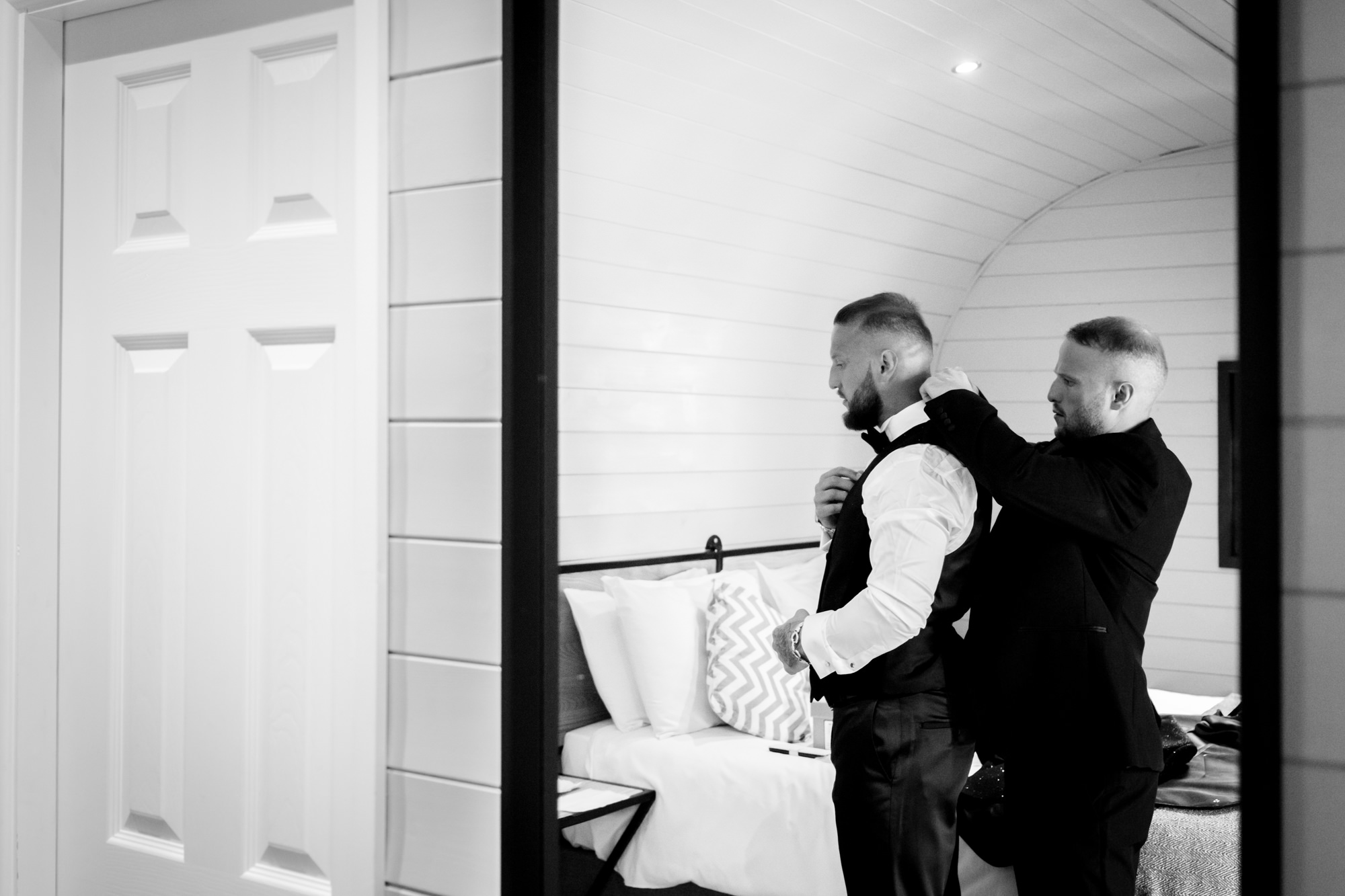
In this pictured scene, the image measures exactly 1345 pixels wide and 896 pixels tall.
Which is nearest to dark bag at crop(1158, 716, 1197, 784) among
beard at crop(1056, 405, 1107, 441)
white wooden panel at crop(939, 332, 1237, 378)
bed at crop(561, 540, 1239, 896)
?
bed at crop(561, 540, 1239, 896)

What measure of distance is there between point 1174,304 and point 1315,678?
421 cm

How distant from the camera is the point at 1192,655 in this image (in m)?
4.65

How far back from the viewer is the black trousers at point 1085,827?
211cm

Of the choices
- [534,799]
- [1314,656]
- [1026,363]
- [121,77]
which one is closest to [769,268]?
[1026,363]

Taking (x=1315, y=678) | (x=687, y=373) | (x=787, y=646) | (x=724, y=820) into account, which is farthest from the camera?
(x=687, y=373)

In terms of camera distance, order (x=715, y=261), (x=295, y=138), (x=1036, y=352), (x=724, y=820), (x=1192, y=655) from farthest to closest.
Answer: (x=1036, y=352) < (x=1192, y=655) < (x=715, y=261) < (x=724, y=820) < (x=295, y=138)

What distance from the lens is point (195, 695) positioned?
1553mm

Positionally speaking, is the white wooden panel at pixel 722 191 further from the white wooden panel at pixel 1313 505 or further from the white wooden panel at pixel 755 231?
the white wooden panel at pixel 1313 505

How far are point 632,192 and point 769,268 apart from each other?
82cm

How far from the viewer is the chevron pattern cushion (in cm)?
332

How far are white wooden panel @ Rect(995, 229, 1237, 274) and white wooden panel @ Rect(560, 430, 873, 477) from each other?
1.14m

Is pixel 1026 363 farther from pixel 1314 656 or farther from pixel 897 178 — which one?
pixel 1314 656

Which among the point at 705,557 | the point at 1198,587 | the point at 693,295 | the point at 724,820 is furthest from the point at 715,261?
the point at 1198,587

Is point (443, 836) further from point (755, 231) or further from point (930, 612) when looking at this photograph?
point (755, 231)
